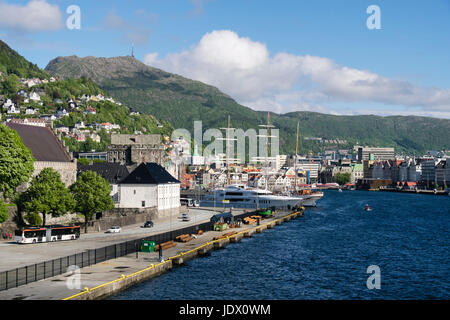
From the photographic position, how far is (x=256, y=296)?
51688mm

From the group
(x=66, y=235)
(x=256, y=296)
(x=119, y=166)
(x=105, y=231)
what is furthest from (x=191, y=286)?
(x=119, y=166)

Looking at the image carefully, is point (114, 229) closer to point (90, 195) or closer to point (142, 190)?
point (90, 195)

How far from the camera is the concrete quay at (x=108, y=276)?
139 ft

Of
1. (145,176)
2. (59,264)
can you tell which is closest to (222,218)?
(145,176)

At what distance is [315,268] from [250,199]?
10168cm

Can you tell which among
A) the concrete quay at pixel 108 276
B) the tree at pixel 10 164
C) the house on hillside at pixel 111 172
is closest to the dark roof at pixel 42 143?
the house on hillside at pixel 111 172

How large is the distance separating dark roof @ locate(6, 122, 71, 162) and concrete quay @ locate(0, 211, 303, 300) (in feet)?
107

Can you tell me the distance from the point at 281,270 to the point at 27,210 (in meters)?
37.1

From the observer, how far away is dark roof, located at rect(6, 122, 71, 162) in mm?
91662

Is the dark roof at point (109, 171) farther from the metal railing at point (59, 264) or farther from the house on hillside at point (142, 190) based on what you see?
the metal railing at point (59, 264)
